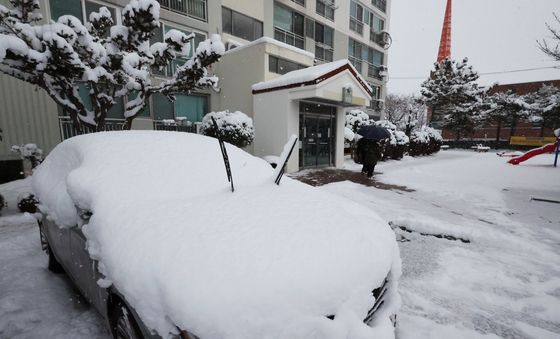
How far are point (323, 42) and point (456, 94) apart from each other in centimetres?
1856

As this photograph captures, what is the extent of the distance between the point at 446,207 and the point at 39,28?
26.4 ft

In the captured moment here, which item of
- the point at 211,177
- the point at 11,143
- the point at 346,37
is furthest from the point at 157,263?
the point at 346,37

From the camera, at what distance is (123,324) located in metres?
1.62

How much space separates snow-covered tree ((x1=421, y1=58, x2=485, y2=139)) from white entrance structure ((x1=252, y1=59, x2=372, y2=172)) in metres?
23.2

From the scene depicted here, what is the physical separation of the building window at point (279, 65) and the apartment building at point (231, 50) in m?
0.04

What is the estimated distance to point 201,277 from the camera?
4.10 feet

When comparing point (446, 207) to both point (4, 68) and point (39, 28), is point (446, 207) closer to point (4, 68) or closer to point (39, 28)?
point (39, 28)

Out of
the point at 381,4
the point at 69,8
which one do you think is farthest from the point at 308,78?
the point at 381,4

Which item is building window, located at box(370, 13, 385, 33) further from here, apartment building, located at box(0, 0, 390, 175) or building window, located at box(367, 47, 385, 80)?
building window, located at box(367, 47, 385, 80)

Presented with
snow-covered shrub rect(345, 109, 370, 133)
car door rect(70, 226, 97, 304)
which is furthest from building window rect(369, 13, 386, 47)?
car door rect(70, 226, 97, 304)

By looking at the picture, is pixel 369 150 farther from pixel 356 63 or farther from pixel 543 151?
pixel 356 63

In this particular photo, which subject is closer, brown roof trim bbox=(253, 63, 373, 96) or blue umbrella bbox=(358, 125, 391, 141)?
blue umbrella bbox=(358, 125, 391, 141)

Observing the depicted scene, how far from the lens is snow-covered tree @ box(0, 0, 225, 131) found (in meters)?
4.27

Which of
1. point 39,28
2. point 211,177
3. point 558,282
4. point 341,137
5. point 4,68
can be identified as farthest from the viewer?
point 341,137
